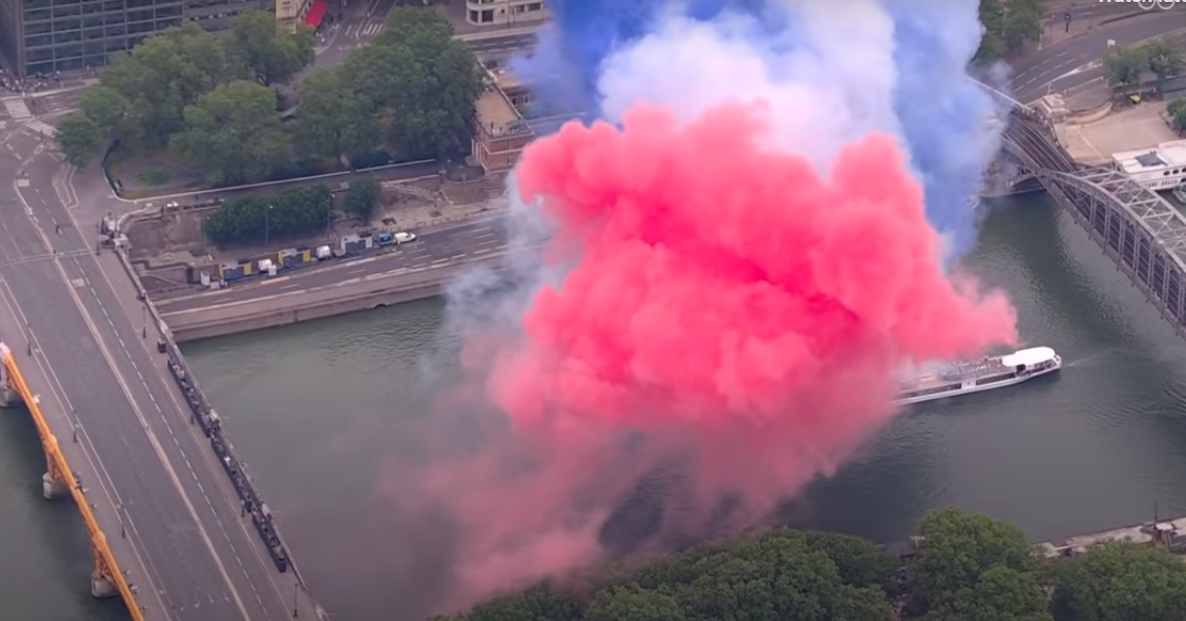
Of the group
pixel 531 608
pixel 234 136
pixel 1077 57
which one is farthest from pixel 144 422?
pixel 1077 57

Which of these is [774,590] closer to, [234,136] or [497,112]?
[497,112]

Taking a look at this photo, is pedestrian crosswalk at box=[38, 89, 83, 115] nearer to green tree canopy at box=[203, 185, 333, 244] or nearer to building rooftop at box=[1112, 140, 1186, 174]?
green tree canopy at box=[203, 185, 333, 244]

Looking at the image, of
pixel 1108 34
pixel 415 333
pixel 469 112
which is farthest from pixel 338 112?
pixel 1108 34

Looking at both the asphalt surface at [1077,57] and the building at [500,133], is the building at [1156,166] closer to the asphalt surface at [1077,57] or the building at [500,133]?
the asphalt surface at [1077,57]

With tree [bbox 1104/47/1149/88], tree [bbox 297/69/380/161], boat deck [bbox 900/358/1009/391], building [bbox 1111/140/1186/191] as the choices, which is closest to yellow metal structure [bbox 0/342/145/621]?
tree [bbox 297/69/380/161]

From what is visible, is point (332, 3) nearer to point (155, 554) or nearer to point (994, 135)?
point (994, 135)

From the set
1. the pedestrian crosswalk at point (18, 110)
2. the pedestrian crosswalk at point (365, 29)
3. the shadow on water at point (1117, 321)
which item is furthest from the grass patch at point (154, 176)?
the shadow on water at point (1117, 321)
